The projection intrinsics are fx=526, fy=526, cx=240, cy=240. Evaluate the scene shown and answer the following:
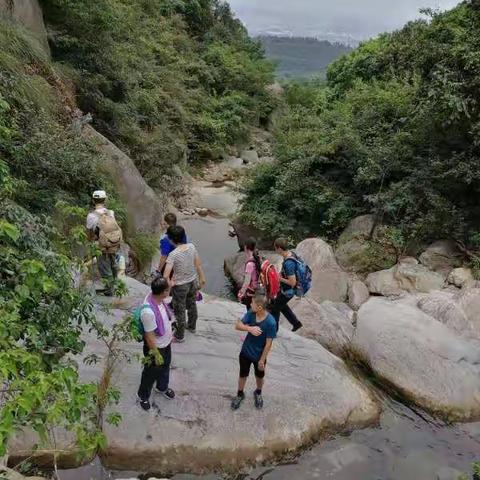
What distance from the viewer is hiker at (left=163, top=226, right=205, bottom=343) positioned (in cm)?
745

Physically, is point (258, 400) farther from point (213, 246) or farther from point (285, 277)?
point (213, 246)

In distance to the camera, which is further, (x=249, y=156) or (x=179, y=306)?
(x=249, y=156)

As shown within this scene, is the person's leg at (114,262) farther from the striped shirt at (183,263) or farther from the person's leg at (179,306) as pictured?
the striped shirt at (183,263)

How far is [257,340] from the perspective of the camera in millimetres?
6754

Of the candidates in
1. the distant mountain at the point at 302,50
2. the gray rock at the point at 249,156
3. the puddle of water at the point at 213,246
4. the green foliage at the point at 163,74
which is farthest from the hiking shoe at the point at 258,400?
the distant mountain at the point at 302,50

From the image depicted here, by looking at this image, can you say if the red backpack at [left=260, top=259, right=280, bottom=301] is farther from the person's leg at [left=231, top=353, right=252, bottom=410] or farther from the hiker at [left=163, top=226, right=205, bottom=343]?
the person's leg at [left=231, top=353, right=252, bottom=410]

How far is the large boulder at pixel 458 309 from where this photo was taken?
10484 millimetres

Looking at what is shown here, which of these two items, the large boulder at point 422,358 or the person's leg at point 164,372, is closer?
the person's leg at point 164,372

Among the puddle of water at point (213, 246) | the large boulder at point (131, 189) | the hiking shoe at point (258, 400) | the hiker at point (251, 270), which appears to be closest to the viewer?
the hiking shoe at point (258, 400)

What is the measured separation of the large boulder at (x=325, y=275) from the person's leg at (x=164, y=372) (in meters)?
6.72

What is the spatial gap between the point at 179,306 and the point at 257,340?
1.58 metres

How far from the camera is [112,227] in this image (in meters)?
8.48

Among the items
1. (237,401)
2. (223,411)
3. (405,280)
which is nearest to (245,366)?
(237,401)

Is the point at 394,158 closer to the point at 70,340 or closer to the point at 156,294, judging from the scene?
the point at 156,294
